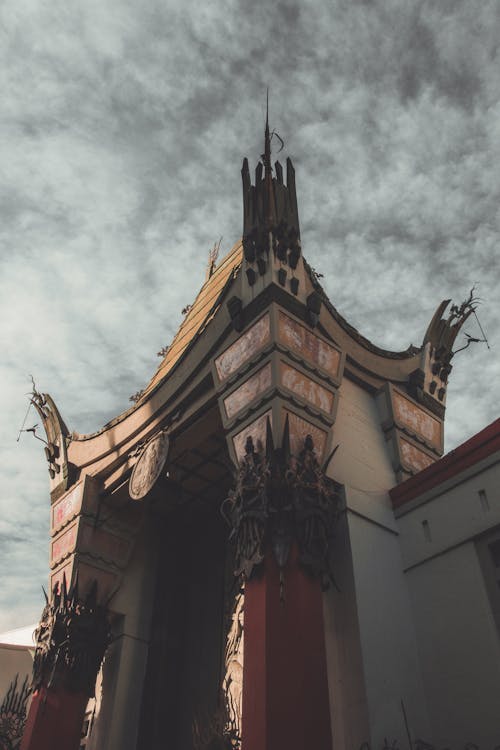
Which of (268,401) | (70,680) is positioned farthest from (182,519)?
(268,401)

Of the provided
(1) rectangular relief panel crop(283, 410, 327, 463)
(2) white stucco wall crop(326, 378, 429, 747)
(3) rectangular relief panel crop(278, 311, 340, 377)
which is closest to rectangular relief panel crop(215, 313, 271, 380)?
(3) rectangular relief panel crop(278, 311, 340, 377)

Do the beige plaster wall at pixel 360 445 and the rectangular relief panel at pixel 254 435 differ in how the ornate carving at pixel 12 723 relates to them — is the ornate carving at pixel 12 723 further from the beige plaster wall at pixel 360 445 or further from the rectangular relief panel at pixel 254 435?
the beige plaster wall at pixel 360 445

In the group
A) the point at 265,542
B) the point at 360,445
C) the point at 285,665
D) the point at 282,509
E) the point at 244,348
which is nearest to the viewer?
the point at 285,665

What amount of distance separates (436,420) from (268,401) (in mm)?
4406

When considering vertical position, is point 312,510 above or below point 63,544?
below

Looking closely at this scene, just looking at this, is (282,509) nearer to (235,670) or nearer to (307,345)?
(307,345)

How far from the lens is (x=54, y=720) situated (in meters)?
10.6

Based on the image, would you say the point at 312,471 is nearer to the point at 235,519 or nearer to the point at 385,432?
the point at 235,519

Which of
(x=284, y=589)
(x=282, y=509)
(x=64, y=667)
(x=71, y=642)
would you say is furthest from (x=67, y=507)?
(x=284, y=589)

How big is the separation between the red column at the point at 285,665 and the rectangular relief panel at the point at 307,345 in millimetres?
2993

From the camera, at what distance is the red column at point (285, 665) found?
6.03 metres

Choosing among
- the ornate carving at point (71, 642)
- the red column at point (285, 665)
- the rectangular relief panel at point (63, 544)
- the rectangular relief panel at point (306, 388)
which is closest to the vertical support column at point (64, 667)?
the ornate carving at point (71, 642)

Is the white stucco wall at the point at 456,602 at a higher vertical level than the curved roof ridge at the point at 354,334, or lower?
lower

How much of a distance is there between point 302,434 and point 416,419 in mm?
3629
